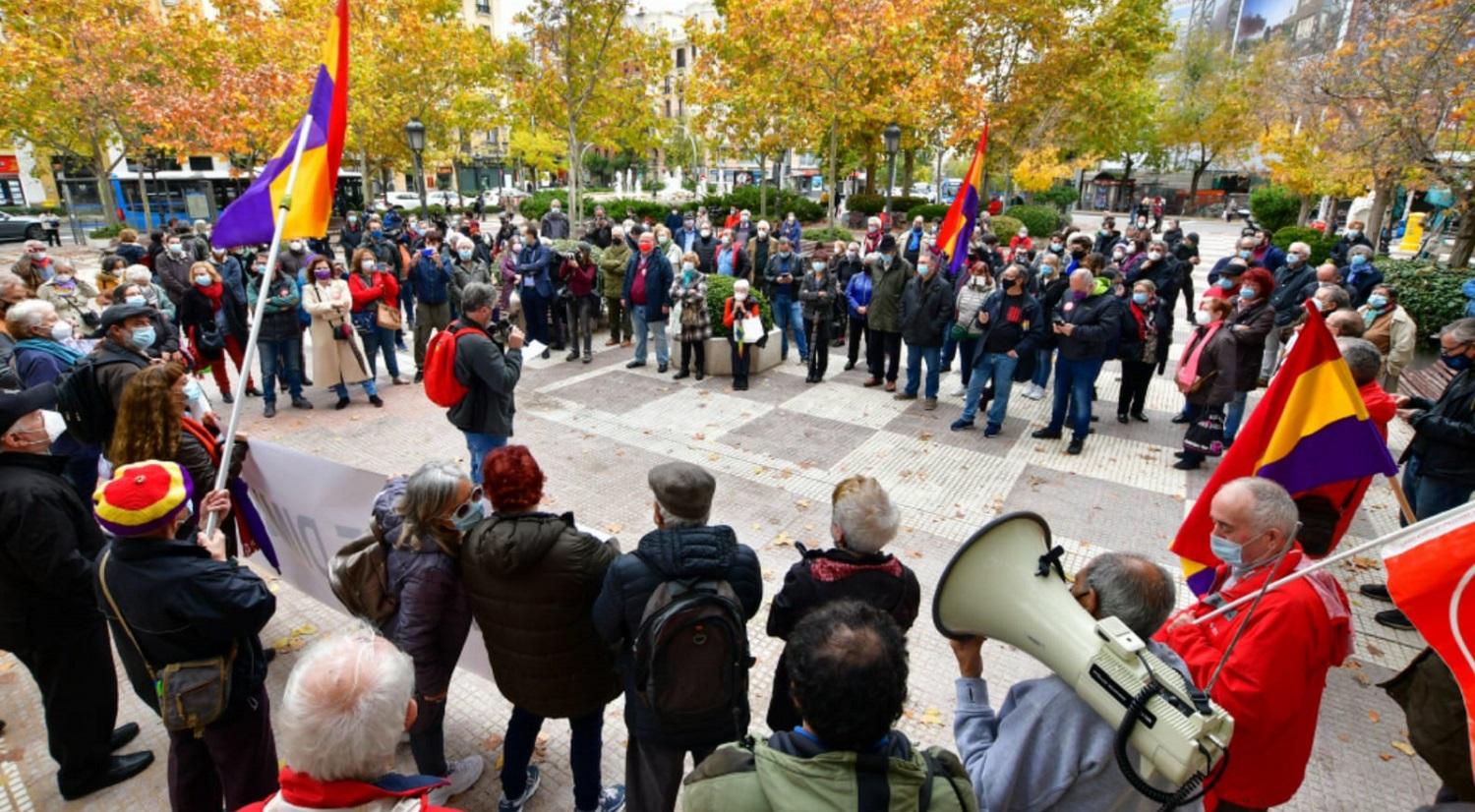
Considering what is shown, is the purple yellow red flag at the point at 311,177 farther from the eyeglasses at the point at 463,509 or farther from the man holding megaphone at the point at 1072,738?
the man holding megaphone at the point at 1072,738

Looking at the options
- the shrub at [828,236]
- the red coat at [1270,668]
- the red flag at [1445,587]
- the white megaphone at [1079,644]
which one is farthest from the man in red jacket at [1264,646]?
the shrub at [828,236]

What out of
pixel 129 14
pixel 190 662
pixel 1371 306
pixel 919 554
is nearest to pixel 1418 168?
pixel 1371 306

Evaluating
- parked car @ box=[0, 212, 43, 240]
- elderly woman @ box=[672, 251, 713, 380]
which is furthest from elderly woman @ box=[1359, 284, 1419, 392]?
parked car @ box=[0, 212, 43, 240]

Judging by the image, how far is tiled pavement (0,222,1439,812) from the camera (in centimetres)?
374

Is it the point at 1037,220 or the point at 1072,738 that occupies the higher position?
the point at 1037,220

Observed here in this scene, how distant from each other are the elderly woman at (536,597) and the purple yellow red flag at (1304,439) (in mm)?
2704

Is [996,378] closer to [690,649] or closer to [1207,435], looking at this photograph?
[1207,435]

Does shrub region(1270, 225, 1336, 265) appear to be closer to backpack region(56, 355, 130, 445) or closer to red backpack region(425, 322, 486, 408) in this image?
red backpack region(425, 322, 486, 408)

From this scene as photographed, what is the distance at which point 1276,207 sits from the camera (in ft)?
101

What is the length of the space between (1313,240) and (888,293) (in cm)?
1488

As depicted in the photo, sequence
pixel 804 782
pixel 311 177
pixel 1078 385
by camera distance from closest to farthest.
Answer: pixel 804 782 < pixel 311 177 < pixel 1078 385

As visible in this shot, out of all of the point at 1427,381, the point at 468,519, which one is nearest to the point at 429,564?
the point at 468,519

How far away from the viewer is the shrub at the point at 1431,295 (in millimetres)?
11555

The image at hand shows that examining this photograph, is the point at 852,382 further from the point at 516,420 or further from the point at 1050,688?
the point at 1050,688
